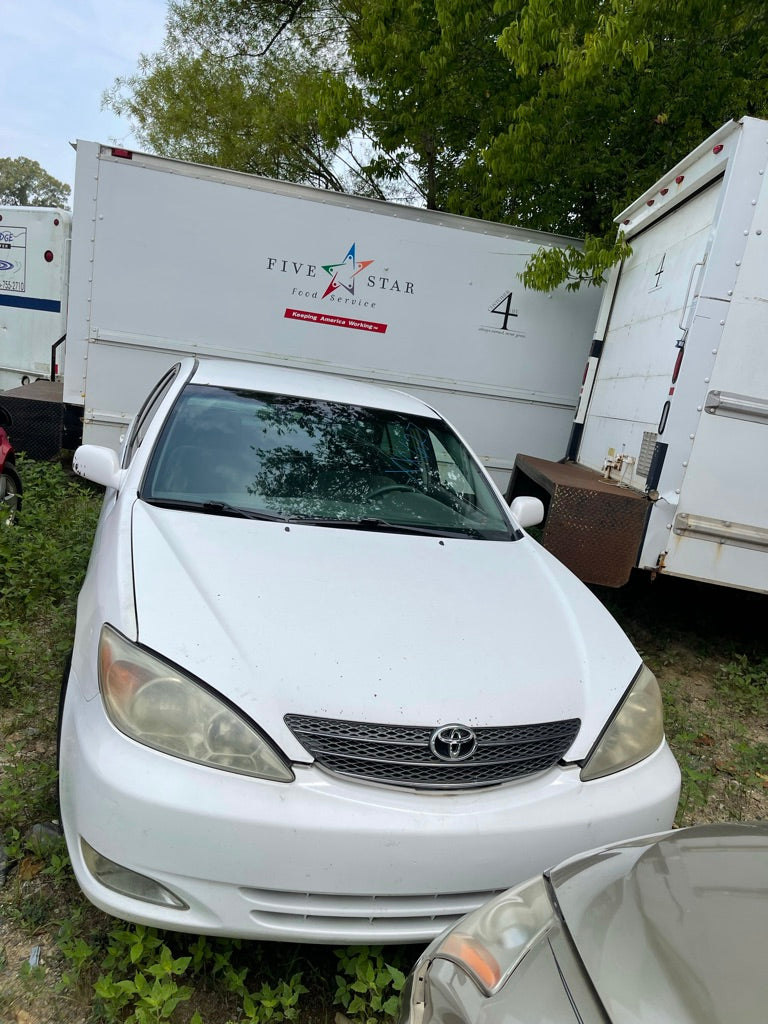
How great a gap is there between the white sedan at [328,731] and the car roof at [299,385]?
0.96 meters

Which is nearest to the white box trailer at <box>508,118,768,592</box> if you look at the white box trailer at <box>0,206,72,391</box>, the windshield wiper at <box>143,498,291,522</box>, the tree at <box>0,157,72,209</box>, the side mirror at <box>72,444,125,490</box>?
the windshield wiper at <box>143,498,291,522</box>

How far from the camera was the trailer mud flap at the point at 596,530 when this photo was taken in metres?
4.41

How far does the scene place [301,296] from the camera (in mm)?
6609

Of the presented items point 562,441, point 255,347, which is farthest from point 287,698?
point 562,441

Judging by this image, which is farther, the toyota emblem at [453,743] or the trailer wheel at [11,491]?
the trailer wheel at [11,491]

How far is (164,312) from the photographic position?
6504 mm

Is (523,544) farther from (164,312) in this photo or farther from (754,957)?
(164,312)

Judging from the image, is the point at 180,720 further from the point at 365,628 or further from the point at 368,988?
the point at 368,988

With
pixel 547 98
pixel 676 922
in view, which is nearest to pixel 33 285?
pixel 547 98

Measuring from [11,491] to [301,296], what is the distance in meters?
2.90

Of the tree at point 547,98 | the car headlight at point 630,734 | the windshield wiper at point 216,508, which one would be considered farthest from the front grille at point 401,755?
the tree at point 547,98

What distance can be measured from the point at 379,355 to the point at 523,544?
4029 millimetres

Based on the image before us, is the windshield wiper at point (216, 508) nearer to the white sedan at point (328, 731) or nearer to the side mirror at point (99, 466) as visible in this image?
the white sedan at point (328, 731)

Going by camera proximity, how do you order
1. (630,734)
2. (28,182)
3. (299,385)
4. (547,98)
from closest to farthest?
(630,734) → (299,385) → (547,98) → (28,182)
